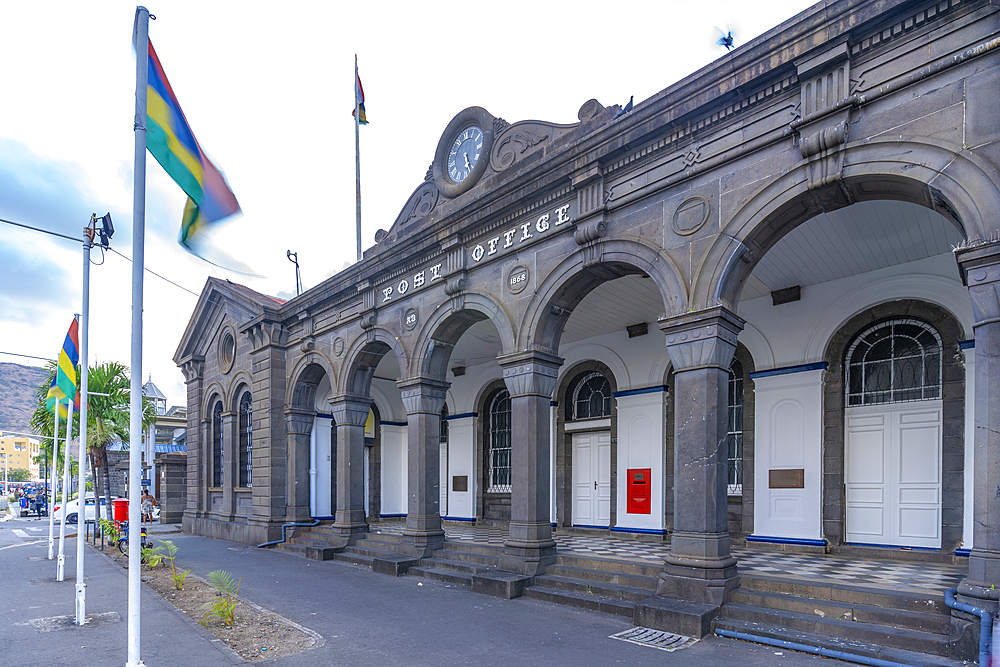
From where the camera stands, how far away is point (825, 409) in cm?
1010

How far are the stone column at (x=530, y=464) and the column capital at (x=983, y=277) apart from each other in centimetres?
558

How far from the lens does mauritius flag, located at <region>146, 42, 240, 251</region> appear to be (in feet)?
17.3

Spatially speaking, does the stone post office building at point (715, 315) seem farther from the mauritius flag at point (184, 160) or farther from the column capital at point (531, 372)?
the mauritius flag at point (184, 160)

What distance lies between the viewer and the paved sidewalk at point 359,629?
6.10 meters

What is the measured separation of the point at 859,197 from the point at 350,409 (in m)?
10.9

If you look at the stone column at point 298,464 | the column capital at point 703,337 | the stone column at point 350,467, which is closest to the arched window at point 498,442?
the stone column at point 350,467

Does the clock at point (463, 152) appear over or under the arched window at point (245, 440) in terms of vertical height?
over

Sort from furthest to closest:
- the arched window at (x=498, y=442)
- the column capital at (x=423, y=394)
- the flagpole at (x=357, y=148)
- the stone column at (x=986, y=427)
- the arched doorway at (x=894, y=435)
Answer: the flagpole at (x=357, y=148)
the arched window at (x=498, y=442)
the column capital at (x=423, y=394)
the arched doorway at (x=894, y=435)
the stone column at (x=986, y=427)

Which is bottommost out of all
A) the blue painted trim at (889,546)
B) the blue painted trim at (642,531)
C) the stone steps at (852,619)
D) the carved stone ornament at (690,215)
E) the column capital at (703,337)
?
the blue painted trim at (642,531)

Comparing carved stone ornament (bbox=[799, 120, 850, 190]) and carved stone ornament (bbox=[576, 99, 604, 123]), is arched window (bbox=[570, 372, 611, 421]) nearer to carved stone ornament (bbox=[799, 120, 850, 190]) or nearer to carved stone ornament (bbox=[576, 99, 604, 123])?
carved stone ornament (bbox=[576, 99, 604, 123])

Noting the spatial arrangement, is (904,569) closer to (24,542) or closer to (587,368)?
(587,368)

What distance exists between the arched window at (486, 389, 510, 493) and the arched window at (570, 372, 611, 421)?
7.84 ft

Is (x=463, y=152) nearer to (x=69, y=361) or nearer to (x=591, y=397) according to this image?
(x=591, y=397)

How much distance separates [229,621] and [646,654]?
4.84m
